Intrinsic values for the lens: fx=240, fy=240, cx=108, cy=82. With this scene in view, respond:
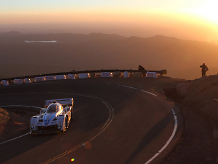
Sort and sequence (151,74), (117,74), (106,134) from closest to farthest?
(106,134) < (151,74) < (117,74)

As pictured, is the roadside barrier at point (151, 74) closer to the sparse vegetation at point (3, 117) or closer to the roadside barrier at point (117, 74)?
the roadside barrier at point (117, 74)

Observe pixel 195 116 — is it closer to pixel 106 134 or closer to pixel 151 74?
pixel 106 134

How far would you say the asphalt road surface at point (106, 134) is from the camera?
504 inches

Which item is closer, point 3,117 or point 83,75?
point 3,117

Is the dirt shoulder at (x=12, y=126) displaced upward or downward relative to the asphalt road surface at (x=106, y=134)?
downward

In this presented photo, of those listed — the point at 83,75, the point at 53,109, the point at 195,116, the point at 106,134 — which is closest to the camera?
the point at 106,134

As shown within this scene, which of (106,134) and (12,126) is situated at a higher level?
(106,134)

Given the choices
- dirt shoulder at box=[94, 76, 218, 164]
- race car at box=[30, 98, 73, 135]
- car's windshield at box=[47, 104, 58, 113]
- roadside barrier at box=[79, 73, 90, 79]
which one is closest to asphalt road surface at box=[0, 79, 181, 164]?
race car at box=[30, 98, 73, 135]

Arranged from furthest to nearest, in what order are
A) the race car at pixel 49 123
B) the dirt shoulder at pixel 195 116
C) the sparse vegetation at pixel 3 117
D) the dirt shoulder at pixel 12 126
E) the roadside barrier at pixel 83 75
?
1. the roadside barrier at pixel 83 75
2. the sparse vegetation at pixel 3 117
3. the dirt shoulder at pixel 12 126
4. the race car at pixel 49 123
5. the dirt shoulder at pixel 195 116

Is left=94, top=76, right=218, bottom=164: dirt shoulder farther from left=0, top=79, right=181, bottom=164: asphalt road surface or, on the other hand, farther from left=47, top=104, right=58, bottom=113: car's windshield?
left=47, top=104, right=58, bottom=113: car's windshield

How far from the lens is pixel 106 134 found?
15930mm

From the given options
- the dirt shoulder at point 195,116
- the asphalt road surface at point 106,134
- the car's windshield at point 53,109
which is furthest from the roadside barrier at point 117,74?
the car's windshield at point 53,109

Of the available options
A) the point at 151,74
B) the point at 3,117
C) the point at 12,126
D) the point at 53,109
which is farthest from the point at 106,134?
the point at 151,74

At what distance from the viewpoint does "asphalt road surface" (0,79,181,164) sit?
12789 millimetres
